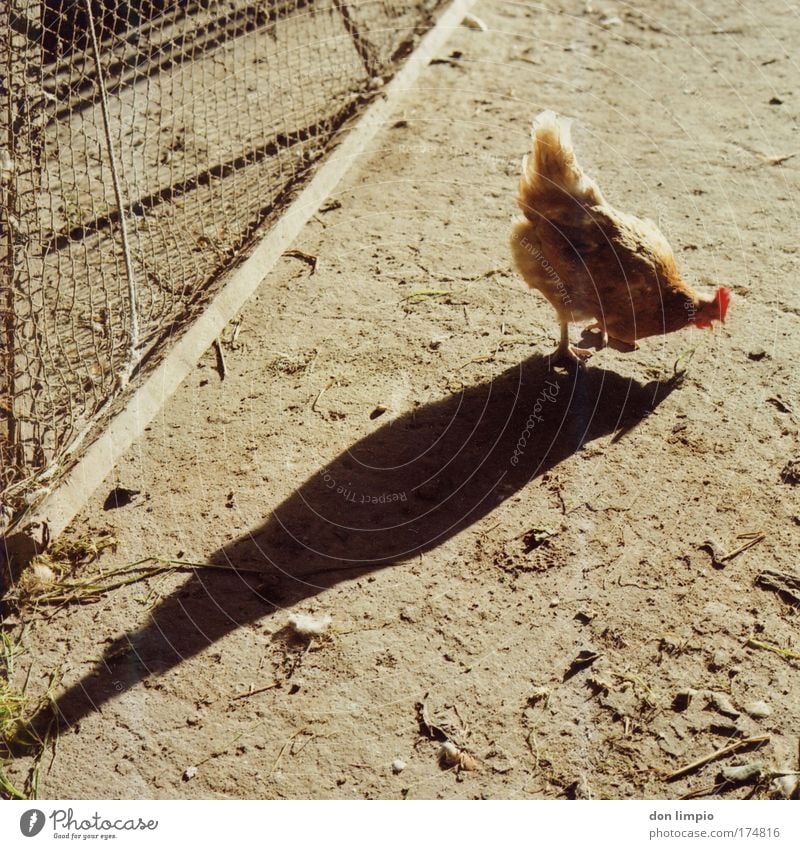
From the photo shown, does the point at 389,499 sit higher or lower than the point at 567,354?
lower

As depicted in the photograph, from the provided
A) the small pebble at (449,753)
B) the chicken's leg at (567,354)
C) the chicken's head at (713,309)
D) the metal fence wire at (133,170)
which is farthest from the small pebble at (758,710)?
the metal fence wire at (133,170)

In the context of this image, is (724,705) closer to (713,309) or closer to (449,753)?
(449,753)

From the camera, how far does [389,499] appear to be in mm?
3293

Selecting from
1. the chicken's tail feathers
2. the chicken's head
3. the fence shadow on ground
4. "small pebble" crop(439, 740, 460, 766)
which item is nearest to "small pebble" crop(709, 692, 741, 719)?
"small pebble" crop(439, 740, 460, 766)

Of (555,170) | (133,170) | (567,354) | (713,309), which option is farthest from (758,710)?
(133,170)

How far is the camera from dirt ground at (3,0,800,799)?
2582mm

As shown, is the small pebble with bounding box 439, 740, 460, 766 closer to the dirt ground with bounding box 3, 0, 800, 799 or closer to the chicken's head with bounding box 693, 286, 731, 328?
the dirt ground with bounding box 3, 0, 800, 799

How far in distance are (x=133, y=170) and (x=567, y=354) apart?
2.46 m

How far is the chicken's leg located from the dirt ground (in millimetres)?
69

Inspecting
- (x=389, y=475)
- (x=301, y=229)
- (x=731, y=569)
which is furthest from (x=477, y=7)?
(x=731, y=569)

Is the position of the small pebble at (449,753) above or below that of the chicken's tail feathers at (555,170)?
below

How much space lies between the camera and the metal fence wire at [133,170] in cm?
367

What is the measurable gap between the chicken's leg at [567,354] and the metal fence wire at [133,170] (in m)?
1.72

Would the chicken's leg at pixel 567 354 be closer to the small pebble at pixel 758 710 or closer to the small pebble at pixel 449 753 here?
the small pebble at pixel 758 710
